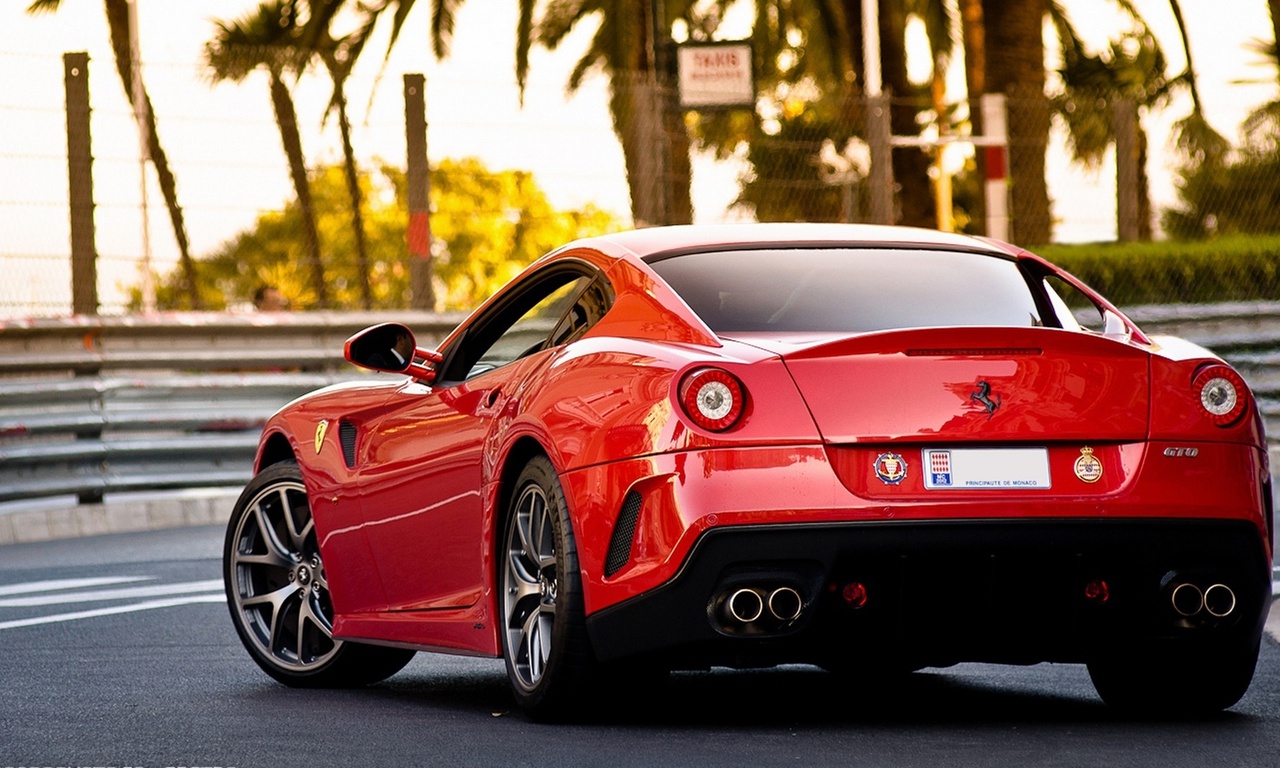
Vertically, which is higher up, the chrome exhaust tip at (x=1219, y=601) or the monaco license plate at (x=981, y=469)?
the monaco license plate at (x=981, y=469)

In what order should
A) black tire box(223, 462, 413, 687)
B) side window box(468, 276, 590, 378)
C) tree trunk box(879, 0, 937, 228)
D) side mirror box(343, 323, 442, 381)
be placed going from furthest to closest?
tree trunk box(879, 0, 937, 228)
black tire box(223, 462, 413, 687)
side mirror box(343, 323, 442, 381)
side window box(468, 276, 590, 378)

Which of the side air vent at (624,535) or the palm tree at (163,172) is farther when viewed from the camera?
the palm tree at (163,172)

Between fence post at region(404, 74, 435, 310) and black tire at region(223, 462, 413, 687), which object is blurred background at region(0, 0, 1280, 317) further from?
black tire at region(223, 462, 413, 687)

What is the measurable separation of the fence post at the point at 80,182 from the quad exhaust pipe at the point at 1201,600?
370 inches

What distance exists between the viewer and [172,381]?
46.9 feet

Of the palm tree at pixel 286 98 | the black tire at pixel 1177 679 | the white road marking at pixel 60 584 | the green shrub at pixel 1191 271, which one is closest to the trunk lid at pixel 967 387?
the black tire at pixel 1177 679

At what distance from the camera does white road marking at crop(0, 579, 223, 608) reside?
32.3ft

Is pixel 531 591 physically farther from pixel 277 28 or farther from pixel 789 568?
pixel 277 28

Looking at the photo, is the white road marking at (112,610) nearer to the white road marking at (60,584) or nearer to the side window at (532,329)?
the white road marking at (60,584)

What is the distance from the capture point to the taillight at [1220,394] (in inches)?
218

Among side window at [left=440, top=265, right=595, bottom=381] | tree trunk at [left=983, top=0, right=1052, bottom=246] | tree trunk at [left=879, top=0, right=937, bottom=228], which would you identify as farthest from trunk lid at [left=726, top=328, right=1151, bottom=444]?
tree trunk at [left=879, top=0, right=937, bottom=228]

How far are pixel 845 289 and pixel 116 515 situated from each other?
8.82 meters

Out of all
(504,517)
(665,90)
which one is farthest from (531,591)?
(665,90)

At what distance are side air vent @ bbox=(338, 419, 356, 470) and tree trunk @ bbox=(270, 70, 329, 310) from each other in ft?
24.6
